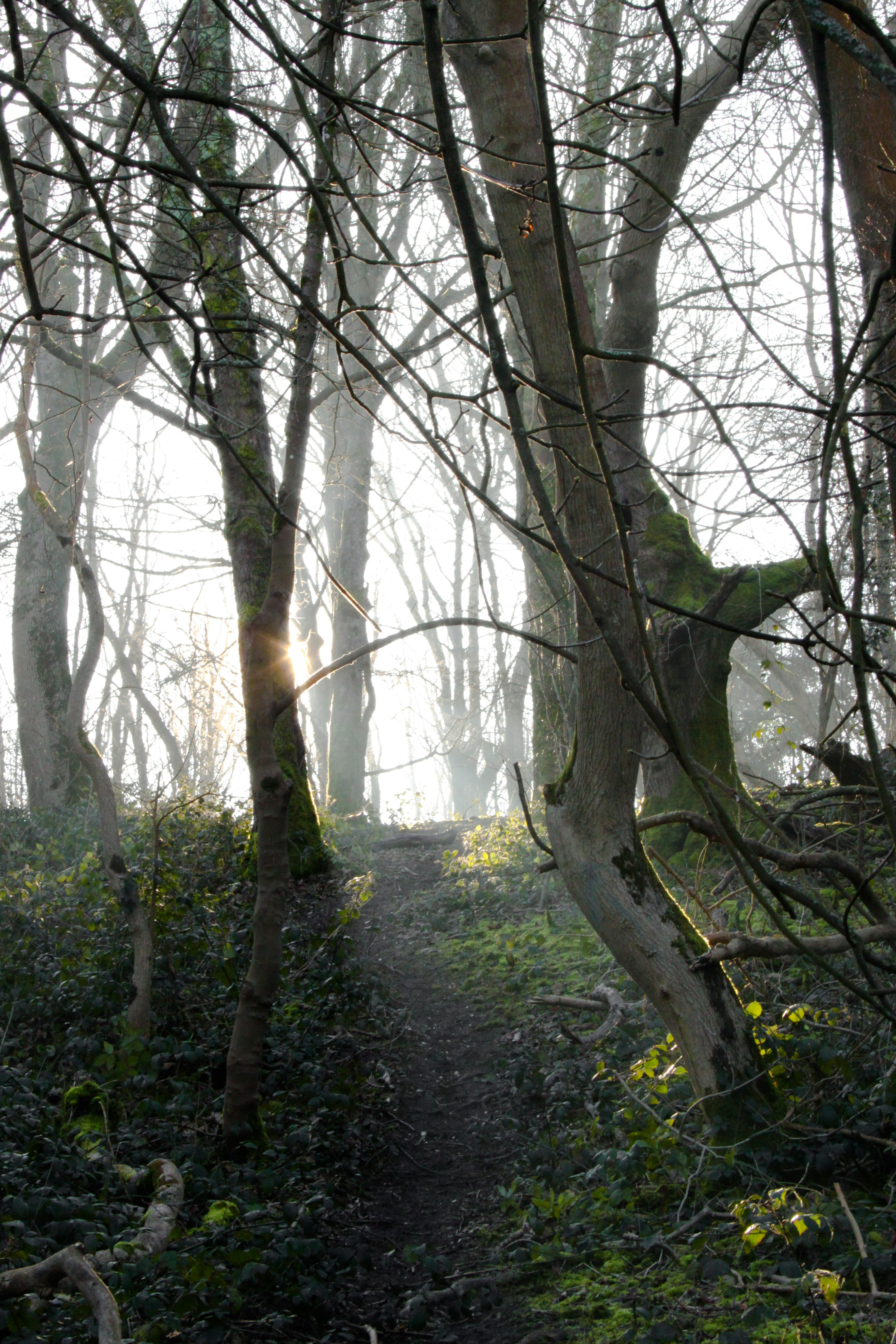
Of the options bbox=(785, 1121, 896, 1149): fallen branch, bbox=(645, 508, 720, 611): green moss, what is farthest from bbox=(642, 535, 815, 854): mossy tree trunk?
bbox=(785, 1121, 896, 1149): fallen branch

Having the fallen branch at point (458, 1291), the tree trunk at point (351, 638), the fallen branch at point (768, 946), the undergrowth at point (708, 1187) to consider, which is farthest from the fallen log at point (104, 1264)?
the tree trunk at point (351, 638)

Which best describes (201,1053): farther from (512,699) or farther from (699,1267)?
(512,699)

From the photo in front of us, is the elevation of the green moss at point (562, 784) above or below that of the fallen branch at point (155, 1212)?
above

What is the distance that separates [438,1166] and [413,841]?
7.88 meters

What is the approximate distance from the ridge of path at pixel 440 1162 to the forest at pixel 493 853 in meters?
0.02

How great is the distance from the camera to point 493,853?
981 cm

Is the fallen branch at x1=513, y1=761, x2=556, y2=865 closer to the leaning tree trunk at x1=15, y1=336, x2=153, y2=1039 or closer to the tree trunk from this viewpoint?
the leaning tree trunk at x1=15, y1=336, x2=153, y2=1039

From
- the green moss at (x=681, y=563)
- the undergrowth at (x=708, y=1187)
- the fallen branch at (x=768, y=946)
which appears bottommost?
the undergrowth at (x=708, y=1187)

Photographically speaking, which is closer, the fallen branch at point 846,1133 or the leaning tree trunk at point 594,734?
the fallen branch at point 846,1133

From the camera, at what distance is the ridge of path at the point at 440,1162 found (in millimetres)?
2957

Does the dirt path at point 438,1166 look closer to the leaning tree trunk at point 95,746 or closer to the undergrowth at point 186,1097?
the undergrowth at point 186,1097

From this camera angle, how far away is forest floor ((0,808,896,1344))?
2.68 meters

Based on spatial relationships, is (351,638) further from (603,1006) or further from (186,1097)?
(186,1097)

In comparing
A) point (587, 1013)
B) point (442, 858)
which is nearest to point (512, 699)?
point (442, 858)
